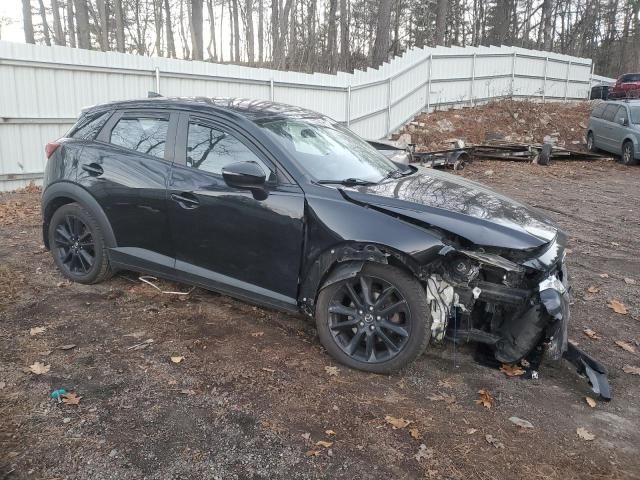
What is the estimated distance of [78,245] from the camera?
493 centimetres

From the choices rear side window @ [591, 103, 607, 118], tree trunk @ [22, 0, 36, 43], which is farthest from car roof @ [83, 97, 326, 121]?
tree trunk @ [22, 0, 36, 43]

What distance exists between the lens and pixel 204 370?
11.7 feet

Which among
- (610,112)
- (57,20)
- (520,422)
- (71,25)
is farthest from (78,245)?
(71,25)

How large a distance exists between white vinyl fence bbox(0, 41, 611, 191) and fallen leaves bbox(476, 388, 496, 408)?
348 inches

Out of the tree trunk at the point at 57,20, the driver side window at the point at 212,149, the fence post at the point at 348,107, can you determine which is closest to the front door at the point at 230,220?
the driver side window at the point at 212,149

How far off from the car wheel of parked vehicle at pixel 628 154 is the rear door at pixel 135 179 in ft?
46.4

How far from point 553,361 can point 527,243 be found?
0.98 m

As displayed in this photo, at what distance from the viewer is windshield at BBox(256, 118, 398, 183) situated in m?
3.98

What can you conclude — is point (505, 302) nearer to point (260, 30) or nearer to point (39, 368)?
point (39, 368)

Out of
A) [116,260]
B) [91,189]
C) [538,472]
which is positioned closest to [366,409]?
[538,472]

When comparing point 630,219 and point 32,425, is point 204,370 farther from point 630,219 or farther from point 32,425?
point 630,219

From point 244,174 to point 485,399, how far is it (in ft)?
7.11

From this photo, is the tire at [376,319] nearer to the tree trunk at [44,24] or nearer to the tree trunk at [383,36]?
the tree trunk at [383,36]

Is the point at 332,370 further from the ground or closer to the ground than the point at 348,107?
closer to the ground
